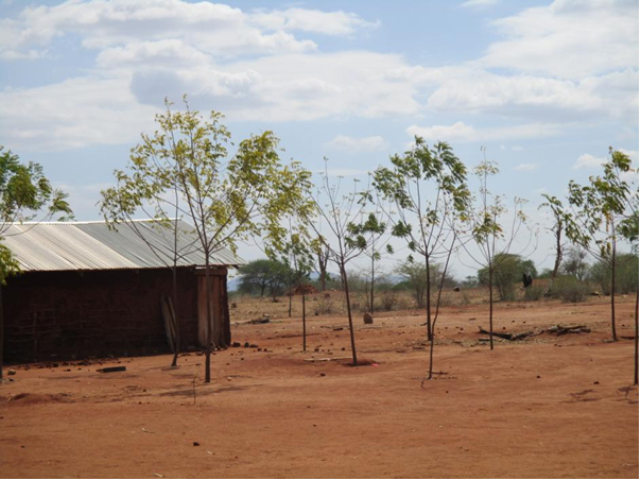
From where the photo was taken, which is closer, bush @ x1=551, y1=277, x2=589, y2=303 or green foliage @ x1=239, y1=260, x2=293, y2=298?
bush @ x1=551, y1=277, x2=589, y2=303

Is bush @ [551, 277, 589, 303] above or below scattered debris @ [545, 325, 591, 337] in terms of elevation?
above

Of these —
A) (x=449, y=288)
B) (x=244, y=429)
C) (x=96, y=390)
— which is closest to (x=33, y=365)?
(x=96, y=390)

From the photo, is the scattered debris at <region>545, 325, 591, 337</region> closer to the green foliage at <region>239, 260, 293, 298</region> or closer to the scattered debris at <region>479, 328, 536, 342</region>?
the scattered debris at <region>479, 328, 536, 342</region>

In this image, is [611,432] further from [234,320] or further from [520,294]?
[520,294]

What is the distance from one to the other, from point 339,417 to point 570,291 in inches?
1030

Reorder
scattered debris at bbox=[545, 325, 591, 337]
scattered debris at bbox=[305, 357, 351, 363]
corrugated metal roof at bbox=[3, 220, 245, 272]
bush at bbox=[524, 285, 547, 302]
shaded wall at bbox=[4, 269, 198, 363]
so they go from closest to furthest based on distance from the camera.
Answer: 1. scattered debris at bbox=[305, 357, 351, 363]
2. shaded wall at bbox=[4, 269, 198, 363]
3. corrugated metal roof at bbox=[3, 220, 245, 272]
4. scattered debris at bbox=[545, 325, 591, 337]
5. bush at bbox=[524, 285, 547, 302]

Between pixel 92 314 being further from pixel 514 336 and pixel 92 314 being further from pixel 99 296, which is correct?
pixel 514 336

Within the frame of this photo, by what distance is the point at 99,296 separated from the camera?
70.2 ft

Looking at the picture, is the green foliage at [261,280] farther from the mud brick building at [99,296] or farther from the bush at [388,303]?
the mud brick building at [99,296]

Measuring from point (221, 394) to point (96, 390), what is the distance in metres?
2.63

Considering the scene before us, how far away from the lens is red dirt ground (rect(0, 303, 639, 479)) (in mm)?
9008

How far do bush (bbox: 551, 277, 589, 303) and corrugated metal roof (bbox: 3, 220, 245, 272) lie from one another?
1746cm

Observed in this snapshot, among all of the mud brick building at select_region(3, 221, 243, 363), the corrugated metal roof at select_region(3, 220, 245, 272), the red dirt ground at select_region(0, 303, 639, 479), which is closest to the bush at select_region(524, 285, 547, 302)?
the red dirt ground at select_region(0, 303, 639, 479)

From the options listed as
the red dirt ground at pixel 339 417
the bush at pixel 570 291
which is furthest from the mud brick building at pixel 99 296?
the bush at pixel 570 291
